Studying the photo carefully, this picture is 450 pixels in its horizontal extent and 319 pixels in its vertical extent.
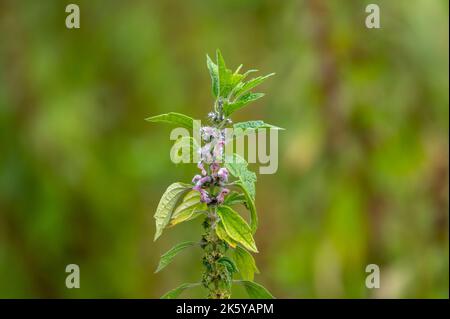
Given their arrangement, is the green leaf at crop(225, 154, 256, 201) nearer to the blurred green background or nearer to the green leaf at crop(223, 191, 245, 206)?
the green leaf at crop(223, 191, 245, 206)

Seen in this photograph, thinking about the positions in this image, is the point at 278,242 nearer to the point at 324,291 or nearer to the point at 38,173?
the point at 324,291

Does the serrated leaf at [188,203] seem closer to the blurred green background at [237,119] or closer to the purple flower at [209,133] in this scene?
the purple flower at [209,133]

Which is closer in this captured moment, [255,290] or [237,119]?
[255,290]

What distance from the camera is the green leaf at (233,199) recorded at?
100cm

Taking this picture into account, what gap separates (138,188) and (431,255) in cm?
120

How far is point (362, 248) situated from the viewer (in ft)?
9.14

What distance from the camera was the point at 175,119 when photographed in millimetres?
969

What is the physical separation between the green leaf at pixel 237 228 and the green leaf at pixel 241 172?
1.4 inches

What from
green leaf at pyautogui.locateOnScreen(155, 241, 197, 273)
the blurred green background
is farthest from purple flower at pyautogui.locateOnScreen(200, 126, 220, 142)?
the blurred green background

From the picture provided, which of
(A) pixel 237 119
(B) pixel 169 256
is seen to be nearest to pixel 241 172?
(B) pixel 169 256

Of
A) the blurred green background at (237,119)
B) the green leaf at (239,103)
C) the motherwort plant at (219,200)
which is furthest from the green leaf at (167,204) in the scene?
the blurred green background at (237,119)

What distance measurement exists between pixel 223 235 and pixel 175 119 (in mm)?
144

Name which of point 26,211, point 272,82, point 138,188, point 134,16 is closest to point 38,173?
point 26,211

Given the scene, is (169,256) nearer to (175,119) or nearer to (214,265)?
(214,265)
